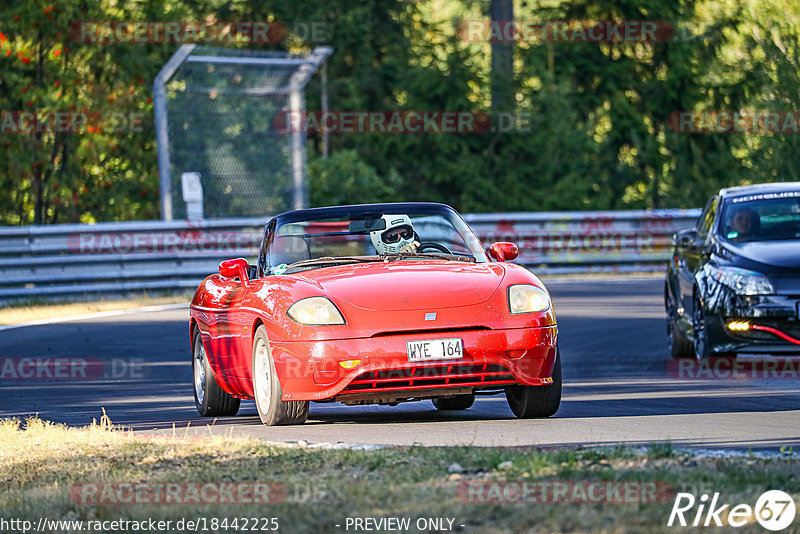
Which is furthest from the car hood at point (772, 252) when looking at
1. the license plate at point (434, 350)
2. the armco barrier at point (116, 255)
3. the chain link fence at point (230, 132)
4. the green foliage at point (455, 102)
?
the green foliage at point (455, 102)

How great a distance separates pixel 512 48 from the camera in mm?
35906

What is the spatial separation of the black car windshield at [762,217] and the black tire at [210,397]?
15.9ft

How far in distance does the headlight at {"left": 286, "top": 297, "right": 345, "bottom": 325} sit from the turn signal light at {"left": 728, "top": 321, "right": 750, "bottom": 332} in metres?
4.60

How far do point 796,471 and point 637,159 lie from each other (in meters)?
33.2

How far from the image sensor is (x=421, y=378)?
8875 millimetres

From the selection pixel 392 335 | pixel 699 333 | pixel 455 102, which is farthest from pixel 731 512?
pixel 455 102

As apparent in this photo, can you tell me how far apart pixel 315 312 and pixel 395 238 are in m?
1.50

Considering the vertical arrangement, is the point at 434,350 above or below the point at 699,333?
above

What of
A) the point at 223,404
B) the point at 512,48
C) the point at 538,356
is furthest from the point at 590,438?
the point at 512,48

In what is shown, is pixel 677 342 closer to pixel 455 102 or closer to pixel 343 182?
pixel 343 182

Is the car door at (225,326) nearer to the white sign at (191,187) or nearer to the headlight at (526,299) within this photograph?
the headlight at (526,299)

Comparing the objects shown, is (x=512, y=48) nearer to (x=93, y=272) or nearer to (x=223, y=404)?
(x=93, y=272)

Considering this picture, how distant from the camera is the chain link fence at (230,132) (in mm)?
22984

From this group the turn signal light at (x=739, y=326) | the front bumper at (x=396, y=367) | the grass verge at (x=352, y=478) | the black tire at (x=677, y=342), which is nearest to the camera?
the grass verge at (x=352, y=478)
